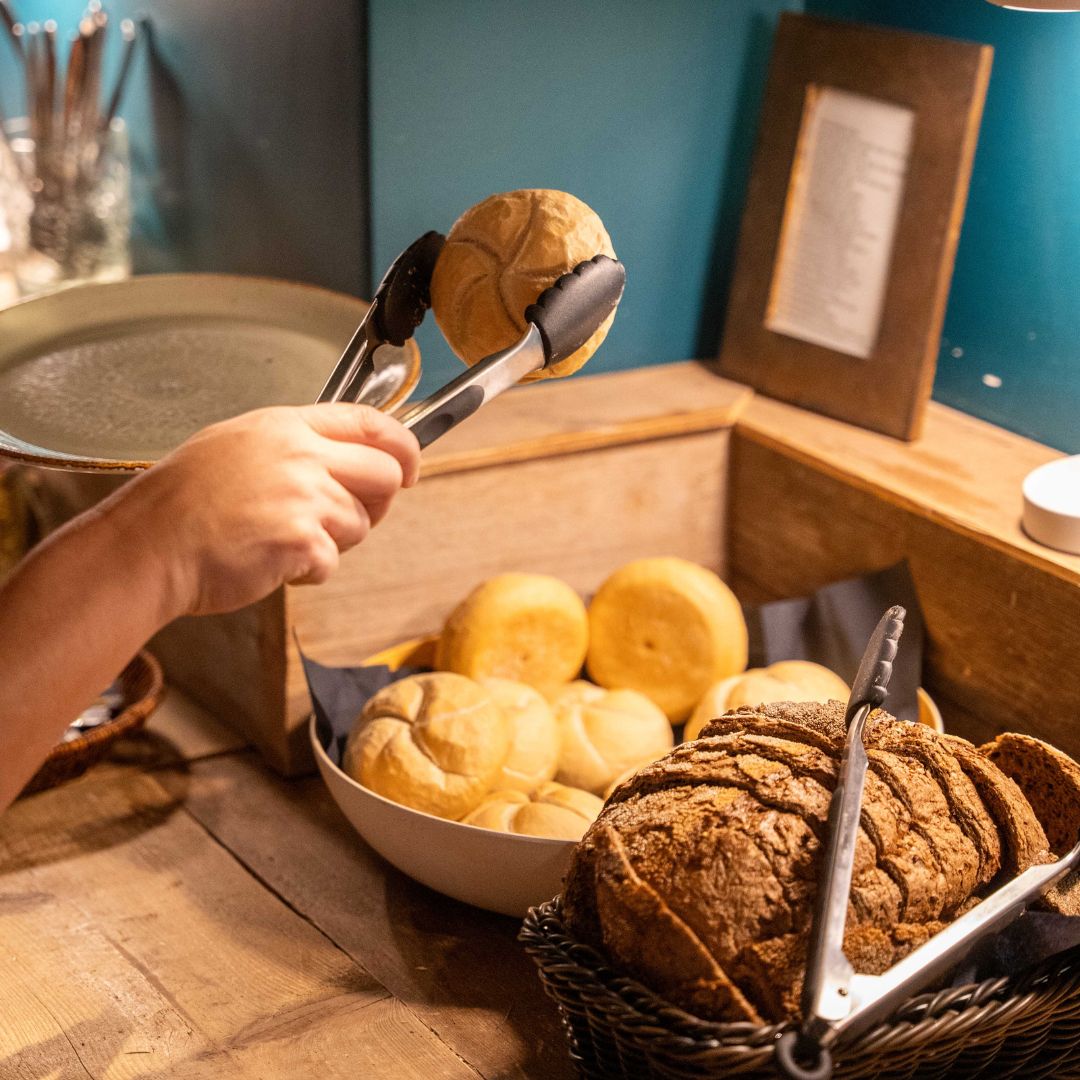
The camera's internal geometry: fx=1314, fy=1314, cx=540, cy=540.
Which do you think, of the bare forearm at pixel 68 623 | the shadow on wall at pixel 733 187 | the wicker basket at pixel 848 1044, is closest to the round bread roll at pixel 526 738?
the wicker basket at pixel 848 1044

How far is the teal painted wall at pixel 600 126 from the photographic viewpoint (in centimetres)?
118

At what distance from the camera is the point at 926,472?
1215 millimetres

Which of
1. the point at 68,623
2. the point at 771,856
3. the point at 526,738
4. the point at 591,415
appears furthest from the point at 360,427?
the point at 591,415

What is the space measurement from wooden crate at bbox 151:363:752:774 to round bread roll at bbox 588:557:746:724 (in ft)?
0.41

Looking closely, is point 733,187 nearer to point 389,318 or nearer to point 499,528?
point 499,528

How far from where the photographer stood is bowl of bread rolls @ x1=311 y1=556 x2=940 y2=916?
94 centimetres

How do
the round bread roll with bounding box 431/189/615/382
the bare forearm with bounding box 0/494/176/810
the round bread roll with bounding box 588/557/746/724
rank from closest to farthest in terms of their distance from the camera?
the bare forearm with bounding box 0/494/176/810 < the round bread roll with bounding box 431/189/615/382 < the round bread roll with bounding box 588/557/746/724

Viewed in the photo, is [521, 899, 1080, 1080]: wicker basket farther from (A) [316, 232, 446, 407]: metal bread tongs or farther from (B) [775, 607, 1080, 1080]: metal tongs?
(A) [316, 232, 446, 407]: metal bread tongs

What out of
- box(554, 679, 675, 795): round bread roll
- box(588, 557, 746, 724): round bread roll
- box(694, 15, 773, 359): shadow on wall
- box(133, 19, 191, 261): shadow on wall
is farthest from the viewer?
box(133, 19, 191, 261): shadow on wall

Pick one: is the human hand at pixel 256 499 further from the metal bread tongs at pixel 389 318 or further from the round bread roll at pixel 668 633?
the round bread roll at pixel 668 633

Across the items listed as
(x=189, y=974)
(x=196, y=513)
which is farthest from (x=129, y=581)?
(x=189, y=974)

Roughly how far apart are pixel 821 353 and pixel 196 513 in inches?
33.8

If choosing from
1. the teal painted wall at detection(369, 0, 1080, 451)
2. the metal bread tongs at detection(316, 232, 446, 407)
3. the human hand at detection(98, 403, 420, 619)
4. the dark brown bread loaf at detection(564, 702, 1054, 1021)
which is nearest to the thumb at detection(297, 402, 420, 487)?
the human hand at detection(98, 403, 420, 619)

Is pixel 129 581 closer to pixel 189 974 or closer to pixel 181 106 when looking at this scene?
pixel 189 974
